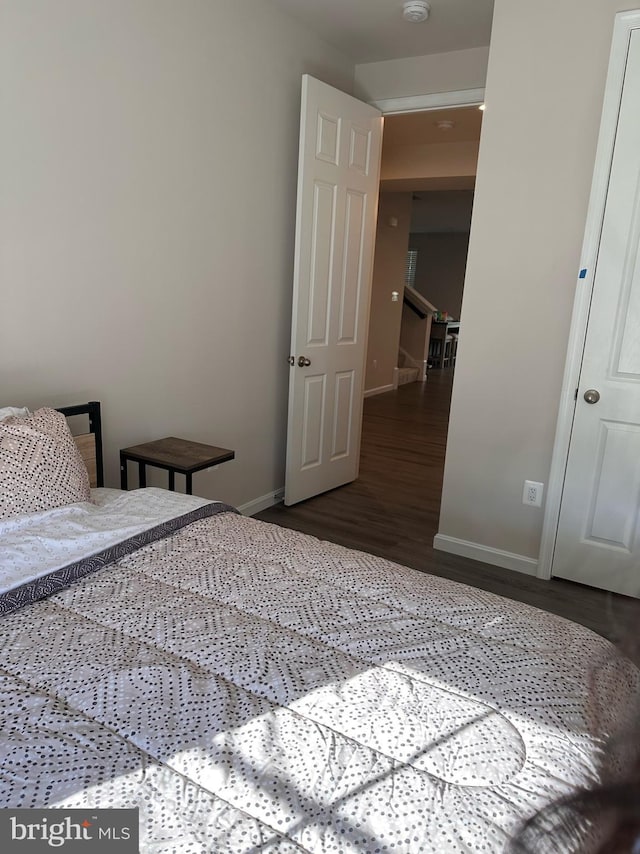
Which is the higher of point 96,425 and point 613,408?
point 613,408

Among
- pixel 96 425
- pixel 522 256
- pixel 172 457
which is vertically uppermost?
pixel 522 256

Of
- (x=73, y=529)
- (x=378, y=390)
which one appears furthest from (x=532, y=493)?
(x=378, y=390)

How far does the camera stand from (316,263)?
142 inches

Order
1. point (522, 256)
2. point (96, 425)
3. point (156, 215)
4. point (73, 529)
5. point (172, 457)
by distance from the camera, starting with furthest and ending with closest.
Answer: point (522, 256) < point (156, 215) < point (172, 457) < point (96, 425) < point (73, 529)

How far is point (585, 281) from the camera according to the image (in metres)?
2.71

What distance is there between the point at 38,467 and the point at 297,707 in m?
1.15

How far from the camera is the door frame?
2.52 m

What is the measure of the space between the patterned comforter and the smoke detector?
2.88 meters

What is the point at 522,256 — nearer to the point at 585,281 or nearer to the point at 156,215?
the point at 585,281

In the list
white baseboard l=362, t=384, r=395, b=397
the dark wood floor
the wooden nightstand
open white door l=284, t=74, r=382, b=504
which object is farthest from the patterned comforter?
white baseboard l=362, t=384, r=395, b=397

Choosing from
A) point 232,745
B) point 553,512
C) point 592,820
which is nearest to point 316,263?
point 553,512

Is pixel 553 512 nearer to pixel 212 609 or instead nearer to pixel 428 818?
pixel 212 609

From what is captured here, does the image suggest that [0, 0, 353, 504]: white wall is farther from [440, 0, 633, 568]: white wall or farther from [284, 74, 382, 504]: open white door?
[440, 0, 633, 568]: white wall

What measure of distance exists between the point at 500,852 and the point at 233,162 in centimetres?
307
